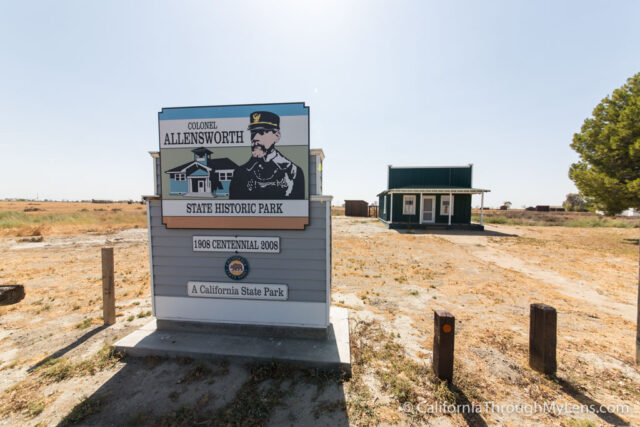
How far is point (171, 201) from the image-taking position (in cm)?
421

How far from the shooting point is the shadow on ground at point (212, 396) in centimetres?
269

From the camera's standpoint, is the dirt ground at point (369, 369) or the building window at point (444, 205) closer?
the dirt ground at point (369, 369)

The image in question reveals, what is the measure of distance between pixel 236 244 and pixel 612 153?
20.8m

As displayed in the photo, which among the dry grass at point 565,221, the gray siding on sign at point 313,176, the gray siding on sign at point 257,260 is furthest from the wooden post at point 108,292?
the dry grass at point 565,221

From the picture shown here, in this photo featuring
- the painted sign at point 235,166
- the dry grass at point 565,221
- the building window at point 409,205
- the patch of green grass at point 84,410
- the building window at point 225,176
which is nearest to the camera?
the patch of green grass at point 84,410

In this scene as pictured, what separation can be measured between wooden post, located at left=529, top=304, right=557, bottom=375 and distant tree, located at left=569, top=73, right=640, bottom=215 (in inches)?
644

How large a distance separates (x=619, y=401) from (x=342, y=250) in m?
9.44

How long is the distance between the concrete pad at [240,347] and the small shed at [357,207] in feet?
119

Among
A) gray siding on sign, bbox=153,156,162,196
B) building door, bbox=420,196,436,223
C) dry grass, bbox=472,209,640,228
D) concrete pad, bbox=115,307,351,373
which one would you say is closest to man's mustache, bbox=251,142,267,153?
gray siding on sign, bbox=153,156,162,196

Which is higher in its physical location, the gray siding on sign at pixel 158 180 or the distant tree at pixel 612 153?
the distant tree at pixel 612 153

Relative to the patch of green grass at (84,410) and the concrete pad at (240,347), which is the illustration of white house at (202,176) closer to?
the concrete pad at (240,347)

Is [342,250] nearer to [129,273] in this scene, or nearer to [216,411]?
[129,273]

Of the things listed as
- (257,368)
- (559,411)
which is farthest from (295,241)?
(559,411)

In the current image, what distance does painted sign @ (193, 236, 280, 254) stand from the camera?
13.5 feet
